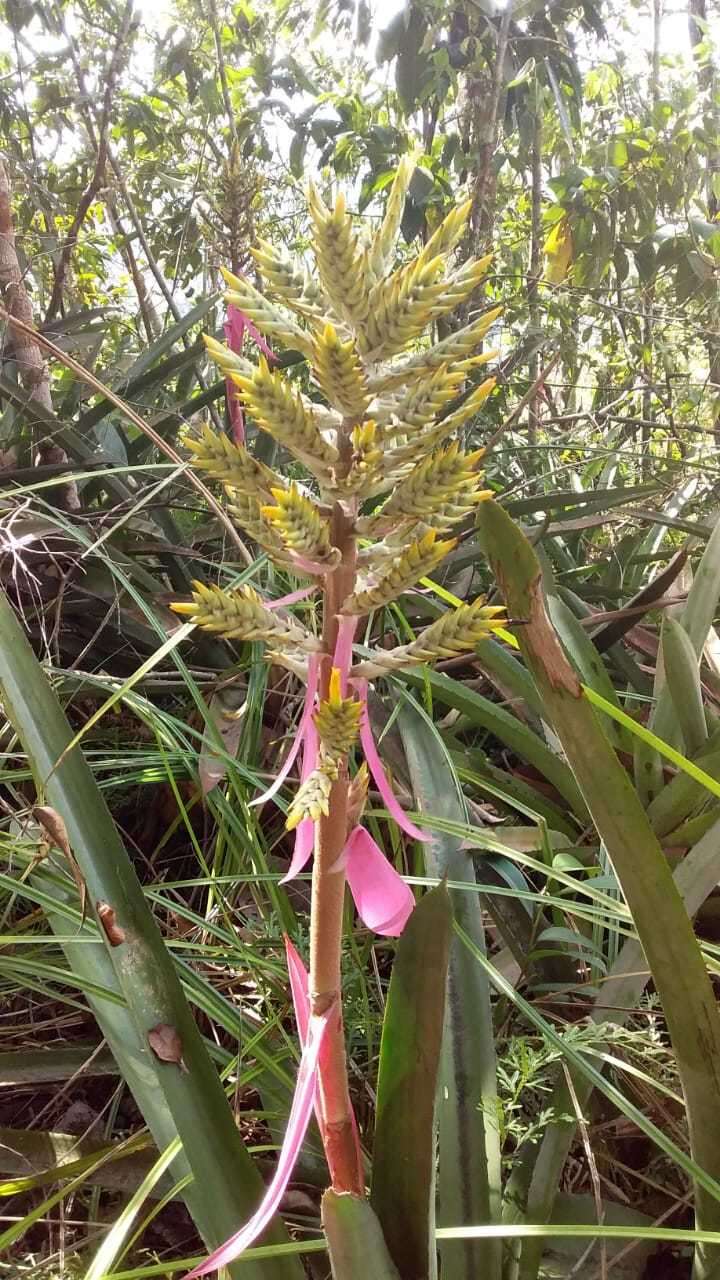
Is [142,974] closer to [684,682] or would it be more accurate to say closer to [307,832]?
[307,832]

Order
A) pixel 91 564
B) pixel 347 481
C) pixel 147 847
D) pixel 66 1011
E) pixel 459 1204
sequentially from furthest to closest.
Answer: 1. pixel 91 564
2. pixel 147 847
3. pixel 66 1011
4. pixel 459 1204
5. pixel 347 481

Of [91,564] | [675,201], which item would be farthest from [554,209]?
[91,564]

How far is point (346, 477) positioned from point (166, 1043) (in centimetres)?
35

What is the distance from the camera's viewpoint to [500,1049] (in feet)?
2.23

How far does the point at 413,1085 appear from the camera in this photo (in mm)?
412

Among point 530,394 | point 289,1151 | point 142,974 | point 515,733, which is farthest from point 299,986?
point 530,394

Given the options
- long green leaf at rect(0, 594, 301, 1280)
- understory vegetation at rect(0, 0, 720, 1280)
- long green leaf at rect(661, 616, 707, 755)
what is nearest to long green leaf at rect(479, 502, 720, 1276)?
understory vegetation at rect(0, 0, 720, 1280)

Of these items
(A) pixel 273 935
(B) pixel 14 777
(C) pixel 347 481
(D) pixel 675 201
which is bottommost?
(A) pixel 273 935

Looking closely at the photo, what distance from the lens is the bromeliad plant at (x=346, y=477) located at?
→ 0.26m

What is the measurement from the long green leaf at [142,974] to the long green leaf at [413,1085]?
7cm

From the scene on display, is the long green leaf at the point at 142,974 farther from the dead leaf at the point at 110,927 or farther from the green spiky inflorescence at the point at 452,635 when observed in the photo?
the green spiky inflorescence at the point at 452,635

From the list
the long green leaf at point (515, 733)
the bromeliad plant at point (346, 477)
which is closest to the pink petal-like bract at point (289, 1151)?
the bromeliad plant at point (346, 477)

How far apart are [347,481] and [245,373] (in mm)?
52

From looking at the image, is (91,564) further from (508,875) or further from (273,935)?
(508,875)
